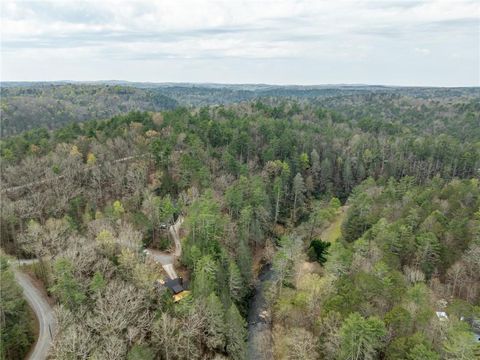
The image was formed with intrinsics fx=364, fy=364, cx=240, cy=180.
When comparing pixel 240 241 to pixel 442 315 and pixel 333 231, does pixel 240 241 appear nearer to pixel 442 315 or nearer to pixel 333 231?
pixel 333 231

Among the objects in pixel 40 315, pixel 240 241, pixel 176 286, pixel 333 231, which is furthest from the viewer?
pixel 333 231

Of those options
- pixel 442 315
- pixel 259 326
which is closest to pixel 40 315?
pixel 259 326

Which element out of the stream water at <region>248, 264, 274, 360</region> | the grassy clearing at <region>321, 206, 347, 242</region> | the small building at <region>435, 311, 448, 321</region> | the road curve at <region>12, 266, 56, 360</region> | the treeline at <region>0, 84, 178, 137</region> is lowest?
the stream water at <region>248, 264, 274, 360</region>

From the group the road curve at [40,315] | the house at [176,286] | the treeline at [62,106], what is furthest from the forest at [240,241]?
the treeline at [62,106]

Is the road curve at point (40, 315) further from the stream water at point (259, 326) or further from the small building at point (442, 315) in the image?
the small building at point (442, 315)

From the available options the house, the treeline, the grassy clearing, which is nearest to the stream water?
the house

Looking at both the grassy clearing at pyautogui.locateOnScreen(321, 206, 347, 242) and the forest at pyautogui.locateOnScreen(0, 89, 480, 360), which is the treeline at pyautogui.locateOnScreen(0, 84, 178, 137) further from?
the grassy clearing at pyautogui.locateOnScreen(321, 206, 347, 242)

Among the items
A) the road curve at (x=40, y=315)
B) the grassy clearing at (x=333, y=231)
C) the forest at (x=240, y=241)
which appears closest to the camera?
the forest at (x=240, y=241)
